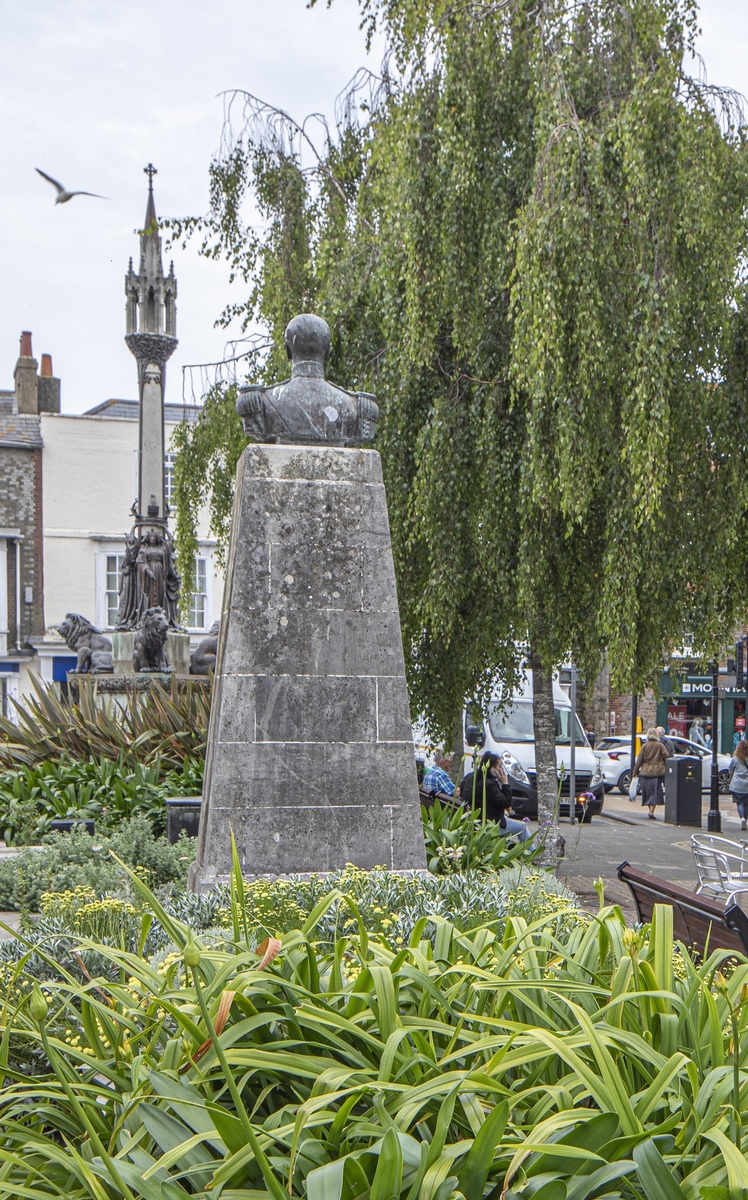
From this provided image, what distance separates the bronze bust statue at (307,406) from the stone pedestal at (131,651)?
11664 mm

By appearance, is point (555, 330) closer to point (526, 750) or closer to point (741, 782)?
point (526, 750)

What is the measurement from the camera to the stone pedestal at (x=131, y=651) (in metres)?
17.3

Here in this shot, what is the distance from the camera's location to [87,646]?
18.3 metres

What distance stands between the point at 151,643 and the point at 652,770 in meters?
11.5

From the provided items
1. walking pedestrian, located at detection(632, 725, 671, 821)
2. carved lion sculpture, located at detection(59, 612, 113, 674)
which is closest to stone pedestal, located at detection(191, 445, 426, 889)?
carved lion sculpture, located at detection(59, 612, 113, 674)

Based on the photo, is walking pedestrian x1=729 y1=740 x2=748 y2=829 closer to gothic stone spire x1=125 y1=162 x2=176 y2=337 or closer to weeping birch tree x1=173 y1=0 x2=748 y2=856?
weeping birch tree x1=173 y1=0 x2=748 y2=856

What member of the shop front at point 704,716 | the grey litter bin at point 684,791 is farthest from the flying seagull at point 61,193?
the shop front at point 704,716

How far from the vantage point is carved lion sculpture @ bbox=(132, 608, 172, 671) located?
52.8ft

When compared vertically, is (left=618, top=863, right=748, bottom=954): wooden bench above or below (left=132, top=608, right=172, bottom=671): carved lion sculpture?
below

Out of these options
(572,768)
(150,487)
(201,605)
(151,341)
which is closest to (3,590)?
(201,605)

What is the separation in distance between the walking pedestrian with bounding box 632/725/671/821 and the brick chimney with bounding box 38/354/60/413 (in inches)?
857

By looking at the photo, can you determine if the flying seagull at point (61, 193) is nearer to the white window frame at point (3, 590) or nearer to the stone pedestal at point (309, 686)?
the stone pedestal at point (309, 686)

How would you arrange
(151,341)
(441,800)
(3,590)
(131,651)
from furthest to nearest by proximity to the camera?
1. (3,590)
2. (151,341)
3. (131,651)
4. (441,800)

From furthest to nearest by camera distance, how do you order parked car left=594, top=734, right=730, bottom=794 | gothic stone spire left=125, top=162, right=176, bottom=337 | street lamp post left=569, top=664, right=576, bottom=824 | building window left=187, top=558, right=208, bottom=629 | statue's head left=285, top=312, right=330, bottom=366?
building window left=187, top=558, right=208, bottom=629
parked car left=594, top=734, right=730, bottom=794
gothic stone spire left=125, top=162, right=176, bottom=337
street lamp post left=569, top=664, right=576, bottom=824
statue's head left=285, top=312, right=330, bottom=366
